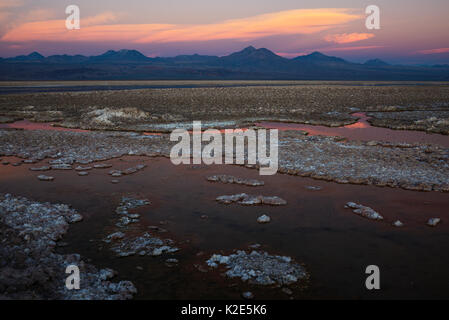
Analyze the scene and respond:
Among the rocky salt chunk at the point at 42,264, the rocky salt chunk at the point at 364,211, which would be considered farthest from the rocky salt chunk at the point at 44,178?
the rocky salt chunk at the point at 364,211

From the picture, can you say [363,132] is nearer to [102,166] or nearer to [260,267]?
[102,166]

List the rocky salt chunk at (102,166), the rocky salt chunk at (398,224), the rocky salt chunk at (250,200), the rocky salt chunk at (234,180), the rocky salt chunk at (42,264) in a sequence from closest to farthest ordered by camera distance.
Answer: the rocky salt chunk at (42,264), the rocky salt chunk at (398,224), the rocky salt chunk at (250,200), the rocky salt chunk at (234,180), the rocky salt chunk at (102,166)

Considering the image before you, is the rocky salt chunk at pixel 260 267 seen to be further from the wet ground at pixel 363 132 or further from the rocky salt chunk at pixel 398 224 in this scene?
the wet ground at pixel 363 132

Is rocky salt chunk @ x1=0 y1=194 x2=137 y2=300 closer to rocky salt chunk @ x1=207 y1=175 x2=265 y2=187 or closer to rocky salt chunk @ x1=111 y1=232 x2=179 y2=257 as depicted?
rocky salt chunk @ x1=111 y1=232 x2=179 y2=257

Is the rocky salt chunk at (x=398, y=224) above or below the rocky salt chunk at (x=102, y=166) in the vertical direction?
below

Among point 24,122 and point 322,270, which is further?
point 24,122

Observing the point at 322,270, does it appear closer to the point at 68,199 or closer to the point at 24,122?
the point at 68,199

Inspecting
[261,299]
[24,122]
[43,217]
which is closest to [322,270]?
[261,299]
